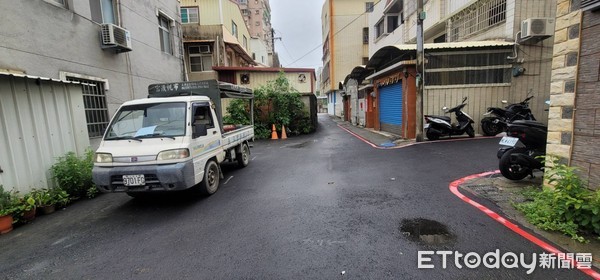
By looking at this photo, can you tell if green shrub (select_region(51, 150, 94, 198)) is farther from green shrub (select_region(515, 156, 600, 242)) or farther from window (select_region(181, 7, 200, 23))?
window (select_region(181, 7, 200, 23))

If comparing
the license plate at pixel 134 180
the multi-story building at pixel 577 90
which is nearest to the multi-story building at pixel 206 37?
the license plate at pixel 134 180

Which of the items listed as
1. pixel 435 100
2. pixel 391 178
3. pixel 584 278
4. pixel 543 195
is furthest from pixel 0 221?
pixel 435 100

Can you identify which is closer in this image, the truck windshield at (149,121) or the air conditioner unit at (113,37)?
the truck windshield at (149,121)

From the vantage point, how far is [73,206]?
5.33 m

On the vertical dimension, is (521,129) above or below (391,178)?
above

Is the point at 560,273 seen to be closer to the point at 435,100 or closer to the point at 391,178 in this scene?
the point at 391,178

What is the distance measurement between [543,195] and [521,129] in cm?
136

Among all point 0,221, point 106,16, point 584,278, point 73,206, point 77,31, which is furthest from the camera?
point 106,16

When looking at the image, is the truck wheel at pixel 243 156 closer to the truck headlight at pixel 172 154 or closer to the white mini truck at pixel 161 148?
the white mini truck at pixel 161 148

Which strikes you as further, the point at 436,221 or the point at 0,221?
the point at 0,221

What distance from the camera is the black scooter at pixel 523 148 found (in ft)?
15.9

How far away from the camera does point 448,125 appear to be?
1029 centimetres

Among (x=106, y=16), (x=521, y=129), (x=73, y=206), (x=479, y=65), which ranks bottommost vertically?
(x=73, y=206)

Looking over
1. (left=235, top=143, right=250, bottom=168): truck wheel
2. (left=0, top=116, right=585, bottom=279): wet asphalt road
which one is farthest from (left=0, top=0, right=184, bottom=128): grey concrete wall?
(left=235, top=143, right=250, bottom=168): truck wheel
